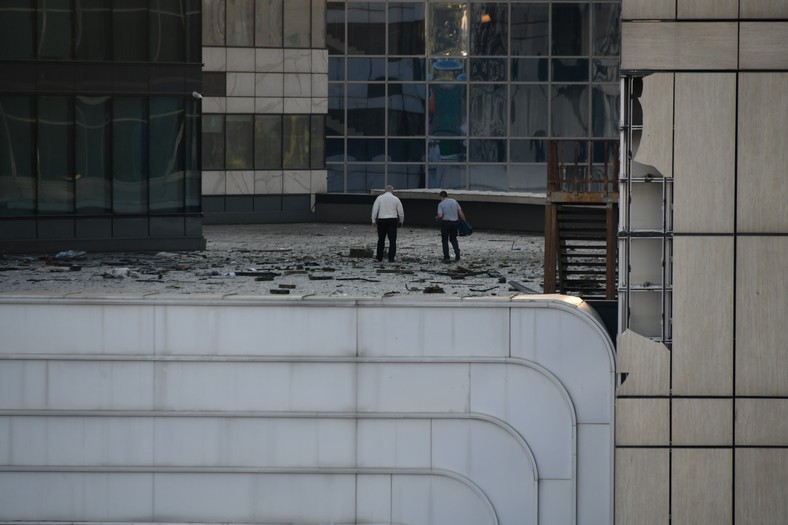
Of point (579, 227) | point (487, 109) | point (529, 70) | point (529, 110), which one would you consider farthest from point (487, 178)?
point (579, 227)

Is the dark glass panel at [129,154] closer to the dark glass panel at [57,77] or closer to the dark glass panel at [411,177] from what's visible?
the dark glass panel at [57,77]

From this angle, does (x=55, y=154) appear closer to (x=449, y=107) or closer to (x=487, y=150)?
(x=449, y=107)

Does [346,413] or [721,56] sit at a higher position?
[721,56]

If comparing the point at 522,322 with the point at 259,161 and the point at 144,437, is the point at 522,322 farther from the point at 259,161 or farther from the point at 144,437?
the point at 259,161

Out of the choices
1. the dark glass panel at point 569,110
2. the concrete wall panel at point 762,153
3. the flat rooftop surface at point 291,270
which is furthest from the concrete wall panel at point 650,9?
the dark glass panel at point 569,110

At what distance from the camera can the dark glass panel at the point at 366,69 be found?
51.9 m

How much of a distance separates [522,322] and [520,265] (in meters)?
18.5

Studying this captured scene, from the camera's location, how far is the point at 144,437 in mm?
9211

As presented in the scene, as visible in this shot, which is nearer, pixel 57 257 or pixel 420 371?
pixel 420 371

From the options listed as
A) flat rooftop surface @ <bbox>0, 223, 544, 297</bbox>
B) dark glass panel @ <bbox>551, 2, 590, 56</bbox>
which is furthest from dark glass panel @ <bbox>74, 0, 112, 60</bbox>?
dark glass panel @ <bbox>551, 2, 590, 56</bbox>

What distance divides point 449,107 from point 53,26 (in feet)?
78.4

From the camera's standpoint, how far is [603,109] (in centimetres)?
5194

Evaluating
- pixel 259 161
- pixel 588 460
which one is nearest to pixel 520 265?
pixel 588 460

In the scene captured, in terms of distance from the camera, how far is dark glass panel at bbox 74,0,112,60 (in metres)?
30.2
